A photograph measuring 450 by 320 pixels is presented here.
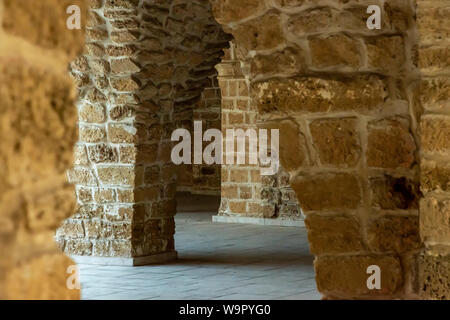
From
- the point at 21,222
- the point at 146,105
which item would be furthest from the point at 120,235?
the point at 21,222

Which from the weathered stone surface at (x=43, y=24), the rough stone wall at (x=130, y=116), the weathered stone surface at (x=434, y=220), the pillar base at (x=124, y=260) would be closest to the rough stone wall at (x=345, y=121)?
the weathered stone surface at (x=434, y=220)

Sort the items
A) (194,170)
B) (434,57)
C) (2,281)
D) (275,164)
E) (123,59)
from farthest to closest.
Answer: (194,170), (275,164), (123,59), (434,57), (2,281)

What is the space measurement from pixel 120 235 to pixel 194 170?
6.76m

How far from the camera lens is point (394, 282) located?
12.0 feet

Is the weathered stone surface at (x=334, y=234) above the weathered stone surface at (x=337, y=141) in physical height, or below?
below

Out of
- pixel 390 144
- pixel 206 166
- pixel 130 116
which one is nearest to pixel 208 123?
pixel 206 166

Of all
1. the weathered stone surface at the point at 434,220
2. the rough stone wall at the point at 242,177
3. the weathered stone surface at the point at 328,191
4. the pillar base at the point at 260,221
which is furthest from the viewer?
the rough stone wall at the point at 242,177

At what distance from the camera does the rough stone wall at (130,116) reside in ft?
24.0

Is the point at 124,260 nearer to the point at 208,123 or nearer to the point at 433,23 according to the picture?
the point at 433,23

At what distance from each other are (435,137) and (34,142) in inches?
94.5

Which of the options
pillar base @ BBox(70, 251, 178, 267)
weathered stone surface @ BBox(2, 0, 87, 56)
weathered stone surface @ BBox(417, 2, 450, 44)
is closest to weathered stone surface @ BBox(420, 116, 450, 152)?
weathered stone surface @ BBox(417, 2, 450, 44)

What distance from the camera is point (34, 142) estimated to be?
1.28 m

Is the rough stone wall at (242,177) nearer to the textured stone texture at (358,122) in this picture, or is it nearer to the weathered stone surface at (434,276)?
the textured stone texture at (358,122)

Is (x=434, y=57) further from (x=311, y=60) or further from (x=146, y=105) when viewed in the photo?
(x=146, y=105)
